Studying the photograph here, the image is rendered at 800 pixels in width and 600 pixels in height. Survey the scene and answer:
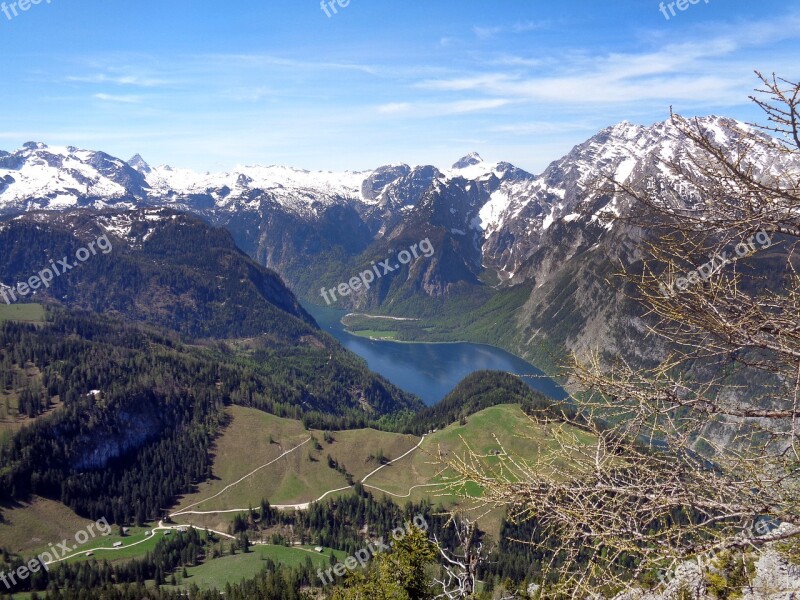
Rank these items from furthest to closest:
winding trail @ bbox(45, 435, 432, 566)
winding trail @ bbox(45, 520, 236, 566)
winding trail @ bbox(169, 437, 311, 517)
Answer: winding trail @ bbox(169, 437, 311, 517), winding trail @ bbox(45, 435, 432, 566), winding trail @ bbox(45, 520, 236, 566)

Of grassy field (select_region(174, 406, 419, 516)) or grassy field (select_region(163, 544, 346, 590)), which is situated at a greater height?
grassy field (select_region(174, 406, 419, 516))

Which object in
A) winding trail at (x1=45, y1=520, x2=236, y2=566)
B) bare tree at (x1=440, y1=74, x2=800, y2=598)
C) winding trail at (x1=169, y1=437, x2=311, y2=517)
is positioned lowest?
winding trail at (x1=45, y1=520, x2=236, y2=566)

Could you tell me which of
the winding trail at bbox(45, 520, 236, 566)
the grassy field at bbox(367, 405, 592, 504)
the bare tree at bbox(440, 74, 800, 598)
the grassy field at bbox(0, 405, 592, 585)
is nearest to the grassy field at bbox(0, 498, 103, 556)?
the grassy field at bbox(0, 405, 592, 585)

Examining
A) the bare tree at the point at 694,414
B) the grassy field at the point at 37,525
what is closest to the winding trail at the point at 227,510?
the grassy field at the point at 37,525

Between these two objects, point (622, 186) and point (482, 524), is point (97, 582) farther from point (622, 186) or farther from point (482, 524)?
point (622, 186)
